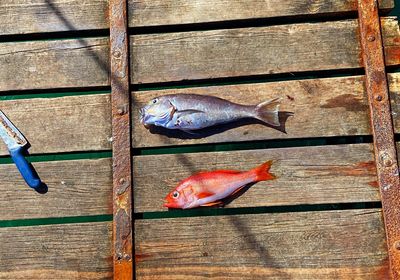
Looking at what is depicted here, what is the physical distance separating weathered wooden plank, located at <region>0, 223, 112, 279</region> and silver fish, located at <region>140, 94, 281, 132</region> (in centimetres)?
73

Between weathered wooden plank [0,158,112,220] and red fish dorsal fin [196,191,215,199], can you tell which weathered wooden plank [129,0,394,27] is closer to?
weathered wooden plank [0,158,112,220]

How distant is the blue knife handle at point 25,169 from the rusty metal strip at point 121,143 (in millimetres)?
491

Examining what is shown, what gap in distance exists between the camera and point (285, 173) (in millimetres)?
2668

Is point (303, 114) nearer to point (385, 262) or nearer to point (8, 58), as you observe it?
point (385, 262)

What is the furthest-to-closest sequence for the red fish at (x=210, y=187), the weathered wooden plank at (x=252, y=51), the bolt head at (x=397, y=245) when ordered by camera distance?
the weathered wooden plank at (x=252, y=51)
the red fish at (x=210, y=187)
the bolt head at (x=397, y=245)

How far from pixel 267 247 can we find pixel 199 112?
902 millimetres

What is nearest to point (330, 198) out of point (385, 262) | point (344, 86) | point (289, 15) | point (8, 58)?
point (385, 262)

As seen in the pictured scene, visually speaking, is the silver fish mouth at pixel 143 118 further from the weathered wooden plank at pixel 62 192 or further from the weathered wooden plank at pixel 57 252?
the weathered wooden plank at pixel 57 252

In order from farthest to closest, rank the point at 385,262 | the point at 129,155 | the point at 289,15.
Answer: the point at 289,15 → the point at 129,155 → the point at 385,262

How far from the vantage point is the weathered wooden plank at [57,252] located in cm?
261

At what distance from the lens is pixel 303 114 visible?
275 cm

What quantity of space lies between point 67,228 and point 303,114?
5.32 ft

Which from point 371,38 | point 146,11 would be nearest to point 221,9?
point 146,11

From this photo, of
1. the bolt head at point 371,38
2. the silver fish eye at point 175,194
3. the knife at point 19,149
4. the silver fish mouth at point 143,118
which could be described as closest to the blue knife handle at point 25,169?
the knife at point 19,149
